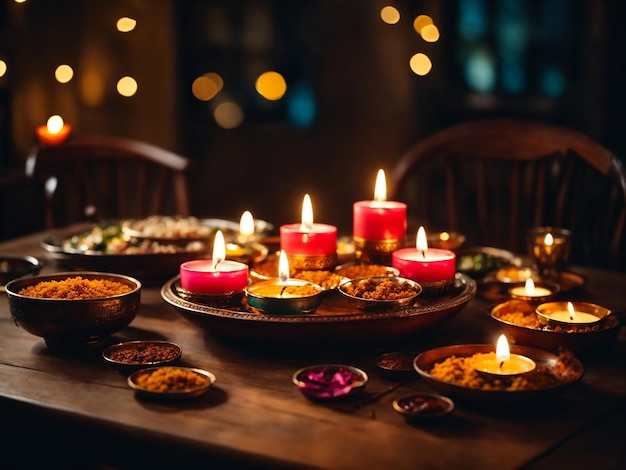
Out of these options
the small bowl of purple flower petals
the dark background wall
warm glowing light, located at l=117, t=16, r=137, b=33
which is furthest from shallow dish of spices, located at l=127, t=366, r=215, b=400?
warm glowing light, located at l=117, t=16, r=137, b=33

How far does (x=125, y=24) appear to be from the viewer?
528cm

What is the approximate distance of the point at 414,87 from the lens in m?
4.86

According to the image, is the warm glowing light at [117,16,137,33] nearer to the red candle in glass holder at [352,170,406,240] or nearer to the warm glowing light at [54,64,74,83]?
the warm glowing light at [54,64,74,83]

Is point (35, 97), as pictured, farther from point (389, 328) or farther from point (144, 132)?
point (389, 328)

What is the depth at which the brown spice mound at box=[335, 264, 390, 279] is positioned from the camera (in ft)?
5.69

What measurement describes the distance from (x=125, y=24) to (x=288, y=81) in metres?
1.18

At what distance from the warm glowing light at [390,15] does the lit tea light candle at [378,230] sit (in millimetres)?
3229

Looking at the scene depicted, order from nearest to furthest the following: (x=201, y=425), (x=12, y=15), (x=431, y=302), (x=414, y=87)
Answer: (x=201, y=425), (x=431, y=302), (x=414, y=87), (x=12, y=15)

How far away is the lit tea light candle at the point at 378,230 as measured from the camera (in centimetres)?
179

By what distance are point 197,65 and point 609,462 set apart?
510 cm

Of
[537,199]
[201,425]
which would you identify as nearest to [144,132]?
[537,199]

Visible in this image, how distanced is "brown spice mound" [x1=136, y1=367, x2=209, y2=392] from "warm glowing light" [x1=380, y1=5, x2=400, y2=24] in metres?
3.79

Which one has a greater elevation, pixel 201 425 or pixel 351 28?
pixel 351 28

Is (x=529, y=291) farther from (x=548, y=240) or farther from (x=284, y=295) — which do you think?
(x=284, y=295)
